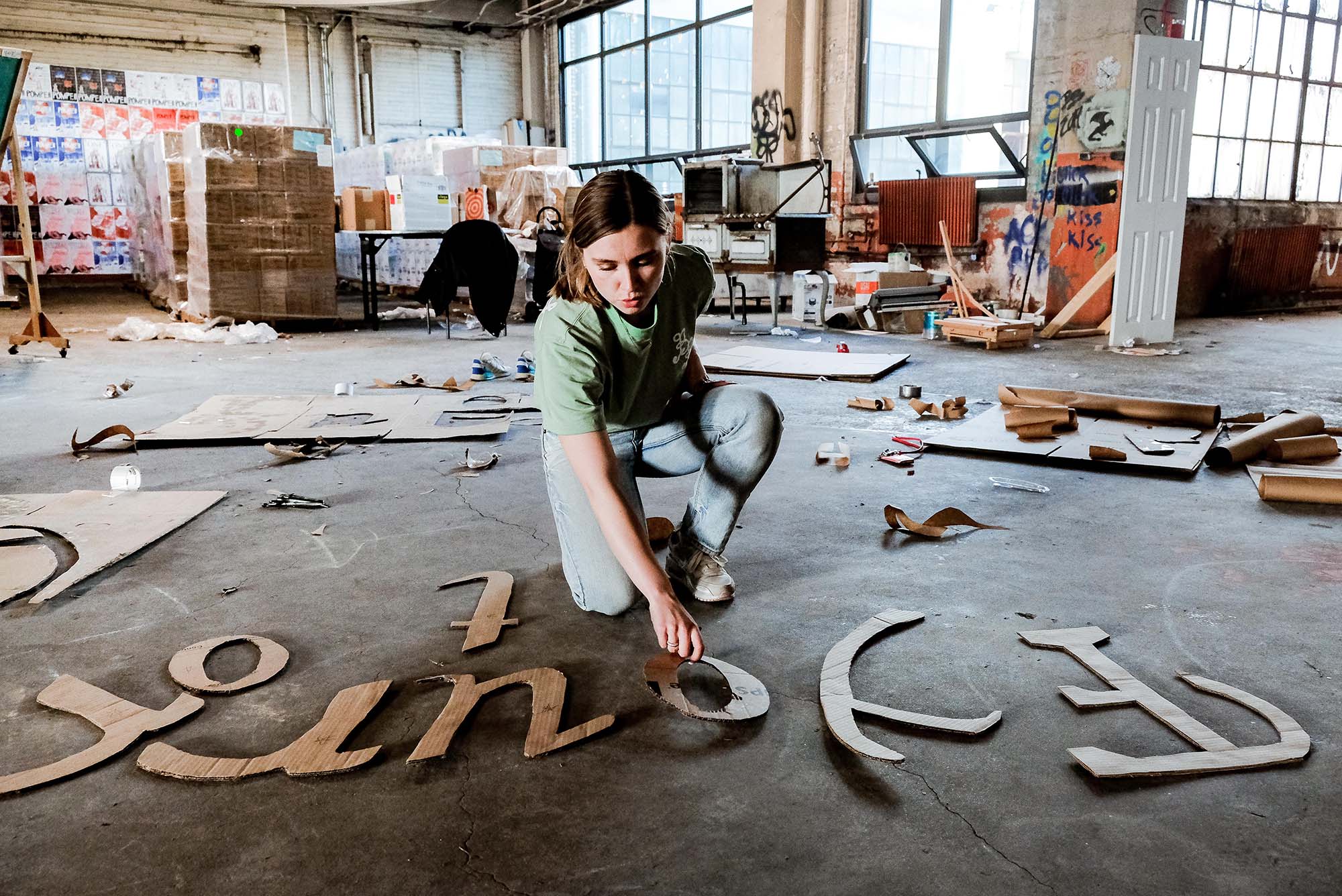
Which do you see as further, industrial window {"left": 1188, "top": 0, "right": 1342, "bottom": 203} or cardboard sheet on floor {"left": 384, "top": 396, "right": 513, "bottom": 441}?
industrial window {"left": 1188, "top": 0, "right": 1342, "bottom": 203}

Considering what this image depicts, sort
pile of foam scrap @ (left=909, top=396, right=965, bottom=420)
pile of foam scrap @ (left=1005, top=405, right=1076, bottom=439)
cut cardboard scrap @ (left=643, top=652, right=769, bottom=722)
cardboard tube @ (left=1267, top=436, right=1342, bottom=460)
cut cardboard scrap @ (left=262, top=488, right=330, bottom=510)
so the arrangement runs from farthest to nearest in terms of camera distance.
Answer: pile of foam scrap @ (left=909, top=396, right=965, bottom=420) → pile of foam scrap @ (left=1005, top=405, right=1076, bottom=439) → cardboard tube @ (left=1267, top=436, right=1342, bottom=460) → cut cardboard scrap @ (left=262, top=488, right=330, bottom=510) → cut cardboard scrap @ (left=643, top=652, right=769, bottom=722)

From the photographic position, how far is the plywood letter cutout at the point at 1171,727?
151 centimetres

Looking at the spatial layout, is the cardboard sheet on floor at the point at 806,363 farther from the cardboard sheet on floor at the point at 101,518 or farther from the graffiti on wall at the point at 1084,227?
the cardboard sheet on floor at the point at 101,518

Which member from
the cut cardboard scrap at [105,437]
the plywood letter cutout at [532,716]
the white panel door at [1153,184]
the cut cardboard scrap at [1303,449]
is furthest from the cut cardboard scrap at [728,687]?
the white panel door at [1153,184]

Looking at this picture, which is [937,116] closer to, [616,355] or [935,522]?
[935,522]

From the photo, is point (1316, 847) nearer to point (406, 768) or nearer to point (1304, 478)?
point (406, 768)

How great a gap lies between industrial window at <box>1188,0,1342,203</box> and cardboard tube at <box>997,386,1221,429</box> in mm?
6468

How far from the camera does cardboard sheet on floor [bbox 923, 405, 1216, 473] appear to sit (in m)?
3.51

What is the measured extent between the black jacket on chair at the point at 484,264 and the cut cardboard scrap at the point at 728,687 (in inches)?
229

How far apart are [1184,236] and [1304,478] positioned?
7.28 metres

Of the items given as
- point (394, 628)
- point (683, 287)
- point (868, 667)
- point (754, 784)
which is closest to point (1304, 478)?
point (868, 667)

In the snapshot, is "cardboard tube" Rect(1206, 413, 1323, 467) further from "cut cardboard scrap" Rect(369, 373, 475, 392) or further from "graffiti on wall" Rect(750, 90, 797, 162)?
"graffiti on wall" Rect(750, 90, 797, 162)

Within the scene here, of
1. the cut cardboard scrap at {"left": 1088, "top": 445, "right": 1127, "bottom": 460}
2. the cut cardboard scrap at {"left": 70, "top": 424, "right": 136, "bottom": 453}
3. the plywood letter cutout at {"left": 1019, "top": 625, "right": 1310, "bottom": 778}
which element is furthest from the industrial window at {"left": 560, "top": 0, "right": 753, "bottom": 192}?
the plywood letter cutout at {"left": 1019, "top": 625, "right": 1310, "bottom": 778}

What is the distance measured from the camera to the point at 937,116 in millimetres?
9312
